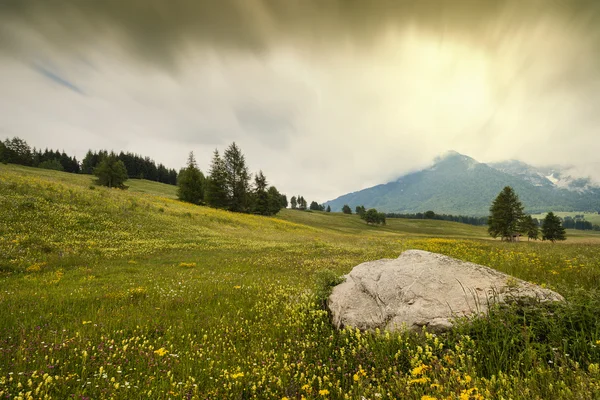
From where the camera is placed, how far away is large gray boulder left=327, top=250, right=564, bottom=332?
5508 millimetres

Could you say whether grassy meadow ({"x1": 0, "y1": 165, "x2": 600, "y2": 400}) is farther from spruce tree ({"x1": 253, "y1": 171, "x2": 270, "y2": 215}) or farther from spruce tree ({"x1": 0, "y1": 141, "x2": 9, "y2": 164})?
spruce tree ({"x1": 0, "y1": 141, "x2": 9, "y2": 164})

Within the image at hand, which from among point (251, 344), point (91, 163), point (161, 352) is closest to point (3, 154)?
point (91, 163)

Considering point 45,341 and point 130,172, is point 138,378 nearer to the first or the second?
point 45,341

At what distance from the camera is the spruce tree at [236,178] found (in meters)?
68.4

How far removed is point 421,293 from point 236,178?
66.2 meters

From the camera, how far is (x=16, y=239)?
16.0 meters

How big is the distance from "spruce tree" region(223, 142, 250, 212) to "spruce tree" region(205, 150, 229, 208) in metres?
1.09

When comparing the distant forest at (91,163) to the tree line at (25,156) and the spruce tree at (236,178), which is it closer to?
the tree line at (25,156)

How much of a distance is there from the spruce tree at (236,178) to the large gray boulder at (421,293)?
63172 millimetres

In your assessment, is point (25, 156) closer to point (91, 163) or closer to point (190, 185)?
point (91, 163)

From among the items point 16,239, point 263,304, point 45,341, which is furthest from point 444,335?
point 16,239

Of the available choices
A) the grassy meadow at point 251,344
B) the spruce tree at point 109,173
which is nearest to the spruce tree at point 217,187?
the spruce tree at point 109,173

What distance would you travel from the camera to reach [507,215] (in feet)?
204

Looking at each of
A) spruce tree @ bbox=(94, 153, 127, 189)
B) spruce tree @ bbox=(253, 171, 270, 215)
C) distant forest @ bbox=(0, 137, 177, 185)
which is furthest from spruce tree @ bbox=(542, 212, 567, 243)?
distant forest @ bbox=(0, 137, 177, 185)
